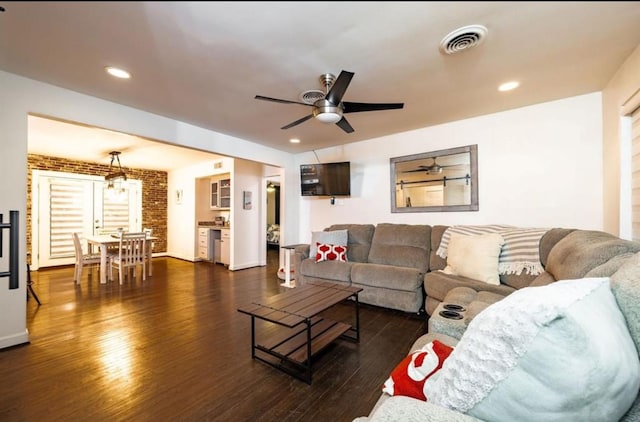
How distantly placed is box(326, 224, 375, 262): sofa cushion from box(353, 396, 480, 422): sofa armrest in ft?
9.88

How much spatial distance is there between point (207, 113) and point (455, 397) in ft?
10.7

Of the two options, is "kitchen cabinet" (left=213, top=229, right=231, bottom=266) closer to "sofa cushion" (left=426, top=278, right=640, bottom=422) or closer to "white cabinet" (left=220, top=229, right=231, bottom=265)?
"white cabinet" (left=220, top=229, right=231, bottom=265)

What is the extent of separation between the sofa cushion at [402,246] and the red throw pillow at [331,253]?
0.38 meters

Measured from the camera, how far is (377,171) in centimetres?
418

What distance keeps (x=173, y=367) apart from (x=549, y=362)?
222 cm

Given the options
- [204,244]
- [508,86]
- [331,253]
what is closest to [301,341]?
[331,253]

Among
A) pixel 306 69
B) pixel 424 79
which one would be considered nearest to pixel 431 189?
pixel 424 79

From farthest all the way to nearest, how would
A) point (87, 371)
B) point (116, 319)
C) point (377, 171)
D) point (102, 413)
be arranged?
point (377, 171) < point (116, 319) < point (87, 371) < point (102, 413)

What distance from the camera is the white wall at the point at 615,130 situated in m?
1.93

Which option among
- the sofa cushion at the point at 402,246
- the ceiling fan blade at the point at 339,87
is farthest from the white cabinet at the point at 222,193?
the ceiling fan blade at the point at 339,87

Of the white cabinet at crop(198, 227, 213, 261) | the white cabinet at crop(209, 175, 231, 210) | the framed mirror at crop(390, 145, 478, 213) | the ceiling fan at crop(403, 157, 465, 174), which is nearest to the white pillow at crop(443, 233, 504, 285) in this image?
the framed mirror at crop(390, 145, 478, 213)

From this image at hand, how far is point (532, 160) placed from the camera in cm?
299

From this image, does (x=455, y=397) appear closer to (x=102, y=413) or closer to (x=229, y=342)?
(x=102, y=413)

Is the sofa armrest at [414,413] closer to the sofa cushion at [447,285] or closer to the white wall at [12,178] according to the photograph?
the sofa cushion at [447,285]
